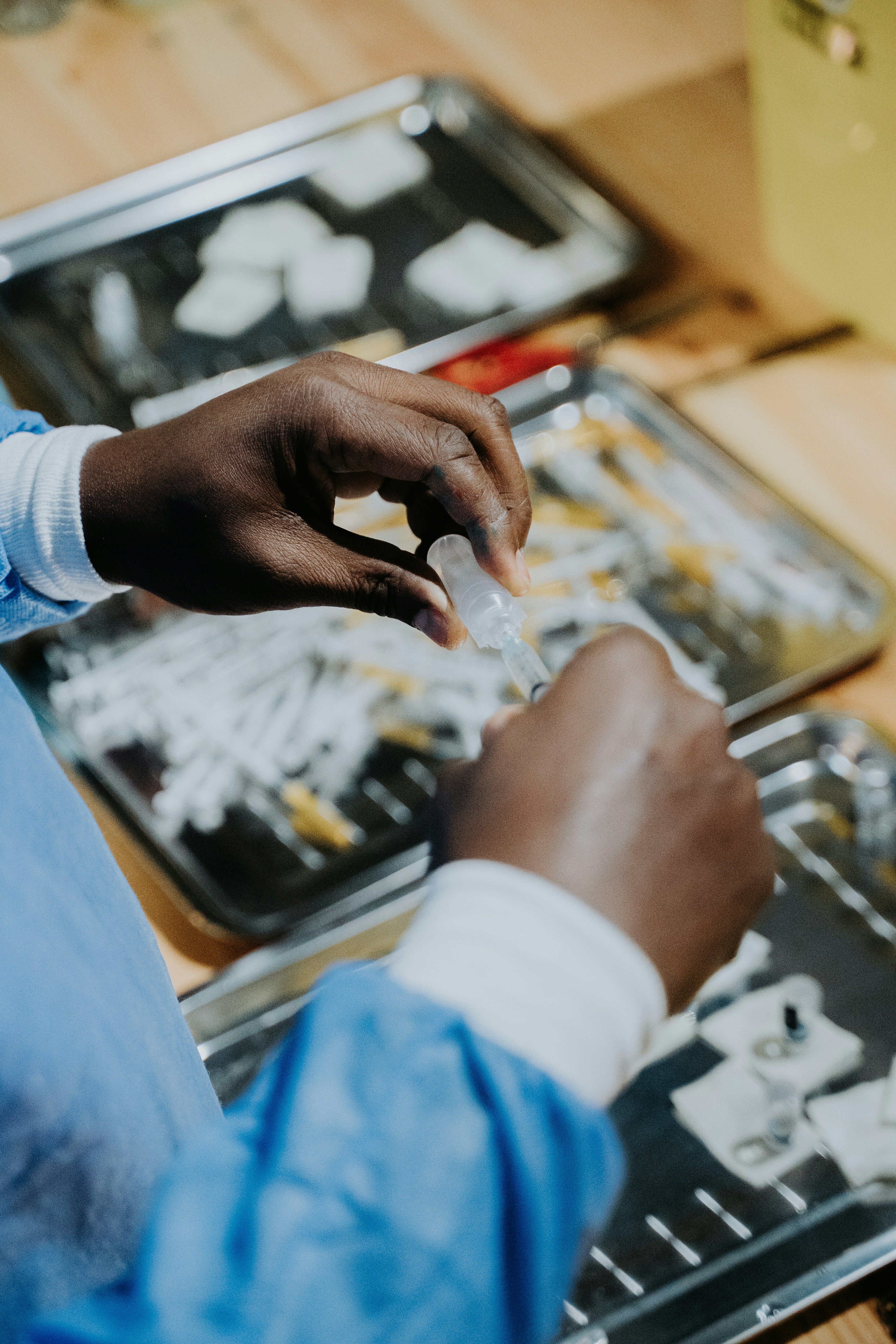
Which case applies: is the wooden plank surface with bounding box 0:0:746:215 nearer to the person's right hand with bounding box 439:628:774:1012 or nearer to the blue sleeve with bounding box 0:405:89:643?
the blue sleeve with bounding box 0:405:89:643

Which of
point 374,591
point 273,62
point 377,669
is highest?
point 273,62

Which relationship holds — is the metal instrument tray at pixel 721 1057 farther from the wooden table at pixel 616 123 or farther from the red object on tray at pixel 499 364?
the red object on tray at pixel 499 364

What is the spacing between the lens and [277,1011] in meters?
0.86

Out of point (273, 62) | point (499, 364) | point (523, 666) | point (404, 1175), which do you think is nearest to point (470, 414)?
point (523, 666)

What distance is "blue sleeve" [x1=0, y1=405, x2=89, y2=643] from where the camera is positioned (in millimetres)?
666

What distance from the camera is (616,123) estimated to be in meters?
1.48

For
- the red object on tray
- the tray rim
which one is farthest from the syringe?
the tray rim

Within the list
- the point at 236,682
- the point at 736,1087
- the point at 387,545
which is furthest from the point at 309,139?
the point at 736,1087

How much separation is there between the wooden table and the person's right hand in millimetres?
592

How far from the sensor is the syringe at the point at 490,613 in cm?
60

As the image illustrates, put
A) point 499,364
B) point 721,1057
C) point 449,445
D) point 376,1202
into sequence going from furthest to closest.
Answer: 1. point 499,364
2. point 721,1057
3. point 449,445
4. point 376,1202

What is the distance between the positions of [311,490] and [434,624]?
93 mm

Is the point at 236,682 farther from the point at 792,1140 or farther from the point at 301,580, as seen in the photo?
the point at 792,1140

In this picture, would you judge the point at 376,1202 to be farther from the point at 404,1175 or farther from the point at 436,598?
the point at 436,598
